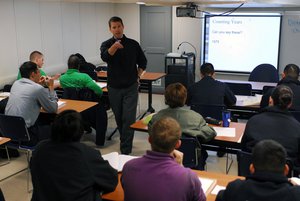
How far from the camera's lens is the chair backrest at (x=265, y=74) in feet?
20.2

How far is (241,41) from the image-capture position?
7.77 m

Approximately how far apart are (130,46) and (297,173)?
8.13ft

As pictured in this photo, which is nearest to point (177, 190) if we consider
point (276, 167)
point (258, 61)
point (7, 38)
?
point (276, 167)

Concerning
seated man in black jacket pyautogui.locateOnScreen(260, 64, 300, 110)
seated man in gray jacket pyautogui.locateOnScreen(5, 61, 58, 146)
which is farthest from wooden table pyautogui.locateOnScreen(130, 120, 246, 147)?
seated man in gray jacket pyautogui.locateOnScreen(5, 61, 58, 146)

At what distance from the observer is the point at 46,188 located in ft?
7.10

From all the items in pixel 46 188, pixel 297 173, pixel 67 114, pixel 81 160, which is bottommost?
pixel 297 173

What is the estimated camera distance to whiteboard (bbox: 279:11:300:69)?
728 centimetres

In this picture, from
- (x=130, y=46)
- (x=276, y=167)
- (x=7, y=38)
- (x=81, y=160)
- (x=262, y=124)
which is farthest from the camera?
(x=7, y=38)

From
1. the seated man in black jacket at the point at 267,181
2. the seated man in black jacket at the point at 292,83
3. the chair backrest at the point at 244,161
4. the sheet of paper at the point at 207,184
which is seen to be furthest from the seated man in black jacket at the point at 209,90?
the seated man in black jacket at the point at 267,181

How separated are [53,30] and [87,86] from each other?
2.48 m

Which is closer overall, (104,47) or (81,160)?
(81,160)

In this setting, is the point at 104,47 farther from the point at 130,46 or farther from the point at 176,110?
the point at 176,110

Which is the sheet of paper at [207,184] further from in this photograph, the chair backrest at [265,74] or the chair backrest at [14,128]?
the chair backrest at [265,74]

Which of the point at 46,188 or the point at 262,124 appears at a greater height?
the point at 262,124
